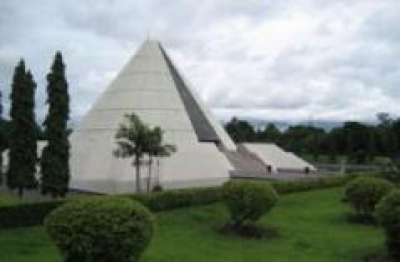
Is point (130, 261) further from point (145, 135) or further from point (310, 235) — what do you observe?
point (145, 135)

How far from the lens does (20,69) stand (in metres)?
30.6

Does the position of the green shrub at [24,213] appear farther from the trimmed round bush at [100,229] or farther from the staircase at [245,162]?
the staircase at [245,162]

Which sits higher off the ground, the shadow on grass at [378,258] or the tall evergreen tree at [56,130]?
the tall evergreen tree at [56,130]

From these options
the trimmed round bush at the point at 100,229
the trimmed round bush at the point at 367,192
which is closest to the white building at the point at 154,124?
the trimmed round bush at the point at 367,192

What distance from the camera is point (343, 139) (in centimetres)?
6594

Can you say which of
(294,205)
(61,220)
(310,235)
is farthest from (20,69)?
(61,220)

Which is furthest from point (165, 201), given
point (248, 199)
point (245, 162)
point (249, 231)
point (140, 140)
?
point (245, 162)

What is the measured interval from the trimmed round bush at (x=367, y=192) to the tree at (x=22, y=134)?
48.3ft

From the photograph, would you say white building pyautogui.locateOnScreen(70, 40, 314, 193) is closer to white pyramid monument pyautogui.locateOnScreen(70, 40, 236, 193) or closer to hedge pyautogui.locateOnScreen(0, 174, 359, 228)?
white pyramid monument pyautogui.locateOnScreen(70, 40, 236, 193)

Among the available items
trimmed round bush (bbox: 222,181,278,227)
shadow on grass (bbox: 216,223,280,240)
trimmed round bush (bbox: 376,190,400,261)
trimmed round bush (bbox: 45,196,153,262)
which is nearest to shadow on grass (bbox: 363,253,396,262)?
trimmed round bush (bbox: 376,190,400,261)

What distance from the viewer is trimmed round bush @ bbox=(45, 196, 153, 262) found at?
12.1 meters

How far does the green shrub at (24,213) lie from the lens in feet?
63.2

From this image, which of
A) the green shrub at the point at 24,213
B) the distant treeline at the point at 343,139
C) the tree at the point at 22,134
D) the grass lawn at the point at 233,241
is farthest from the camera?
the distant treeline at the point at 343,139

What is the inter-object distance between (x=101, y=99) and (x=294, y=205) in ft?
79.3
